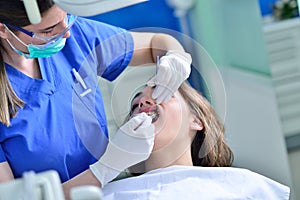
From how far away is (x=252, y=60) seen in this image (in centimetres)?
221

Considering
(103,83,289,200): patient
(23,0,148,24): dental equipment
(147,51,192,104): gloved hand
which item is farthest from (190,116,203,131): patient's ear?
(23,0,148,24): dental equipment

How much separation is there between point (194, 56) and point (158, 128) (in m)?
0.27

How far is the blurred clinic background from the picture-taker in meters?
2.09

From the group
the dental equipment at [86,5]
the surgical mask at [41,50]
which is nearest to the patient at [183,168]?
the surgical mask at [41,50]

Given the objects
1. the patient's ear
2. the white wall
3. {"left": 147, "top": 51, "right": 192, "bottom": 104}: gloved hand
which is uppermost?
{"left": 147, "top": 51, "right": 192, "bottom": 104}: gloved hand

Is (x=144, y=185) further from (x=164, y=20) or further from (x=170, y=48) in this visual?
(x=164, y=20)

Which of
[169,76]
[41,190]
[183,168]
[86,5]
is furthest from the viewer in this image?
[183,168]

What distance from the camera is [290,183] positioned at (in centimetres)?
224

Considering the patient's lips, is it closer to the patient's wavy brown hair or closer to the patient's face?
the patient's face

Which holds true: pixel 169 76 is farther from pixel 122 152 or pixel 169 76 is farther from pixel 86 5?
pixel 86 5

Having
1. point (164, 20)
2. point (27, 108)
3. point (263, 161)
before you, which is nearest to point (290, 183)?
point (263, 161)

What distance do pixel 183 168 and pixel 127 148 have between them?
23 centimetres

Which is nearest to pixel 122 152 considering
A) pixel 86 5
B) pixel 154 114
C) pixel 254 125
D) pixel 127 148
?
pixel 127 148

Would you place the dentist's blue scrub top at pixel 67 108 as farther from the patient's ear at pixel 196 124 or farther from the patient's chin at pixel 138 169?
the patient's ear at pixel 196 124
